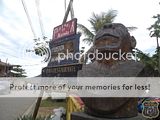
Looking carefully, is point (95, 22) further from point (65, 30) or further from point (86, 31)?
point (65, 30)

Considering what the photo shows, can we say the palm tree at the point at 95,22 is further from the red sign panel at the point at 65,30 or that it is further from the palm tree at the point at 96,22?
the red sign panel at the point at 65,30

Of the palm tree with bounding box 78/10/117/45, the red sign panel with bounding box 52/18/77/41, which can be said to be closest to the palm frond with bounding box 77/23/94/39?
the palm tree with bounding box 78/10/117/45

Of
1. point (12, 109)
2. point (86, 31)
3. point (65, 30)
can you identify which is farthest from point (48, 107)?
point (65, 30)

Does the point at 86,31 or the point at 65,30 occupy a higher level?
the point at 86,31

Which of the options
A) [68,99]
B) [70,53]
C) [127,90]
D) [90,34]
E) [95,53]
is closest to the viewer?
[127,90]

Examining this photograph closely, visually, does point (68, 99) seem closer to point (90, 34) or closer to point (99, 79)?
point (99, 79)

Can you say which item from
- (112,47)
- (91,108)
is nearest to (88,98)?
(91,108)

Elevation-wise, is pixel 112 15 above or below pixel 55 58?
above

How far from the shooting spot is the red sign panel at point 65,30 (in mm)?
8133

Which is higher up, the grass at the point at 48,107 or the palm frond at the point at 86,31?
the palm frond at the point at 86,31

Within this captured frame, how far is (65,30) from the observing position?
8.46 meters

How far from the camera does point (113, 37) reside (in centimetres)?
526

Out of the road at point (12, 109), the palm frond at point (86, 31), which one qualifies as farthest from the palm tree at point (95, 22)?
the road at point (12, 109)

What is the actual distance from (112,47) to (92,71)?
1.65ft
